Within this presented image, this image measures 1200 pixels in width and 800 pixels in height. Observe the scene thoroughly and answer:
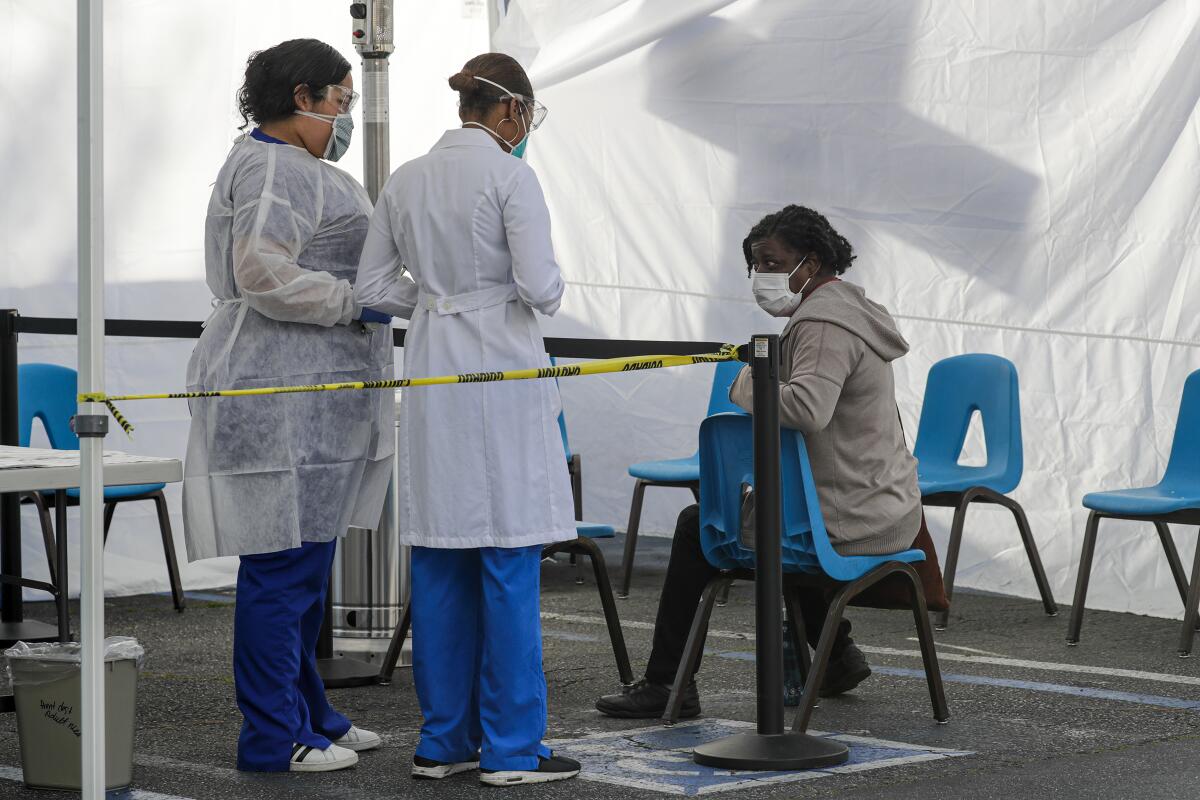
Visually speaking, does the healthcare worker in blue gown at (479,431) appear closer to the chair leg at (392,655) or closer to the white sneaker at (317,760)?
the white sneaker at (317,760)

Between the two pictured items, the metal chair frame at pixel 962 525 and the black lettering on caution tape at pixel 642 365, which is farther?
the metal chair frame at pixel 962 525

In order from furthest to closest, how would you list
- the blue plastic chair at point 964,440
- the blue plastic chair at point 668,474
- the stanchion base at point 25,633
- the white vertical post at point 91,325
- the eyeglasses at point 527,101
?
the blue plastic chair at point 668,474 → the blue plastic chair at point 964,440 → the stanchion base at point 25,633 → the eyeglasses at point 527,101 → the white vertical post at point 91,325

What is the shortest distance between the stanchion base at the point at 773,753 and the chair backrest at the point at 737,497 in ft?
1.44

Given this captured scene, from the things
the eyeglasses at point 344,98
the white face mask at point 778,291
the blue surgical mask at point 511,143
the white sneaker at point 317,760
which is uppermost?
the eyeglasses at point 344,98

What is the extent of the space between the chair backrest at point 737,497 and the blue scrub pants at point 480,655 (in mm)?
567

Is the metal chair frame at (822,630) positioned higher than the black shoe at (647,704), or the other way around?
the metal chair frame at (822,630)

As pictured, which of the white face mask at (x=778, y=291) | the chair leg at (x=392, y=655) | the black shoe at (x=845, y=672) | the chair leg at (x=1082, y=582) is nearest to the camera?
the white face mask at (x=778, y=291)

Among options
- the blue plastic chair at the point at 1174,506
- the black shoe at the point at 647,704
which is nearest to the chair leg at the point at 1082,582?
the blue plastic chair at the point at 1174,506

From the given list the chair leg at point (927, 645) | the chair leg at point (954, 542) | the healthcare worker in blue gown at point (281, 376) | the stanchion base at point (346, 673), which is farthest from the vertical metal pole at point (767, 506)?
the chair leg at point (954, 542)

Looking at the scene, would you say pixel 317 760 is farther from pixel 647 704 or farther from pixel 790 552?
pixel 790 552

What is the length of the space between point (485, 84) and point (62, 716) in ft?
5.23

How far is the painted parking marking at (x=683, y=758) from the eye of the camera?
12.0 feet

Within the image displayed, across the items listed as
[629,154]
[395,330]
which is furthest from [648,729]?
[629,154]

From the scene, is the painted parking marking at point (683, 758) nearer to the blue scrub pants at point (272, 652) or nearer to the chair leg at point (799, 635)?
the chair leg at point (799, 635)
